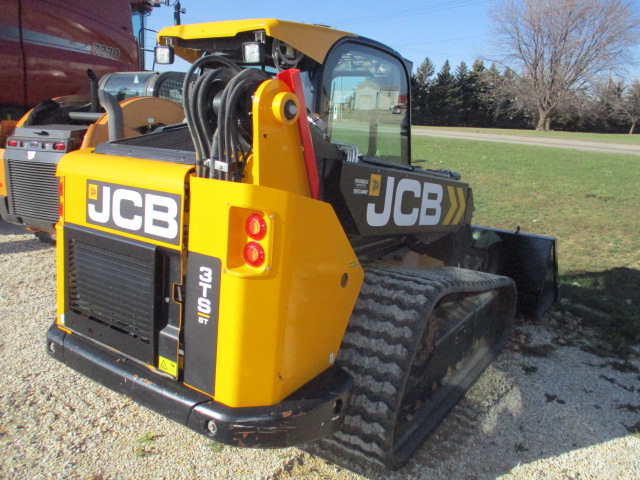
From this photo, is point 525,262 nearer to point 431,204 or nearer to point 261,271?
point 431,204

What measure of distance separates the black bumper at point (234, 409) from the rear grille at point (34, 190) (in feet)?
10.3

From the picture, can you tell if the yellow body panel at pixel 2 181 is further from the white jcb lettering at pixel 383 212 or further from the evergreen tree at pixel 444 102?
Answer: the evergreen tree at pixel 444 102

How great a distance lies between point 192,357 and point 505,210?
800cm

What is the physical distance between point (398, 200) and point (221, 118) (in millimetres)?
1148

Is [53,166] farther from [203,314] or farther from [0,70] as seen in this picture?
[203,314]

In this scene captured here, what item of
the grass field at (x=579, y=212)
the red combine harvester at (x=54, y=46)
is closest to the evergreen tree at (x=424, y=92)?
the grass field at (x=579, y=212)

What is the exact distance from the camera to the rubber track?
7.48ft

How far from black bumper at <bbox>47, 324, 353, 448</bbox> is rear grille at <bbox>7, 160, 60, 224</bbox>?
3130 millimetres

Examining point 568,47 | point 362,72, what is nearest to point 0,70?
point 362,72

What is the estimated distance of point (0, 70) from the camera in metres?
6.64

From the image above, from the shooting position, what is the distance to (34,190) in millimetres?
5156

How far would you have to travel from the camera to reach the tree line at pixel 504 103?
1826 inches

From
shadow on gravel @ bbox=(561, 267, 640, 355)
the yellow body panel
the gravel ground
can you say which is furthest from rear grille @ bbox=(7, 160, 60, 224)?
shadow on gravel @ bbox=(561, 267, 640, 355)

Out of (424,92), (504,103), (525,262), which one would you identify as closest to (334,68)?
(525,262)
